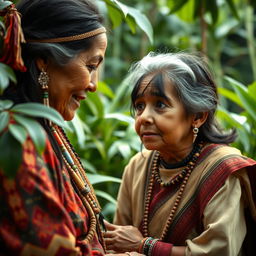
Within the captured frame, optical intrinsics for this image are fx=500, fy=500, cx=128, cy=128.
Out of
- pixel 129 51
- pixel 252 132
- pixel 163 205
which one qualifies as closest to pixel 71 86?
pixel 163 205

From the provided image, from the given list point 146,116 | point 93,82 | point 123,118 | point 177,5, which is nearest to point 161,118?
point 146,116

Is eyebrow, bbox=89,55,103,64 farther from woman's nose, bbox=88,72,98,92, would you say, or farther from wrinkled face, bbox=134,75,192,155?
wrinkled face, bbox=134,75,192,155

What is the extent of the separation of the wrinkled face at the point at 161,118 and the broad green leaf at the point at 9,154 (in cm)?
70

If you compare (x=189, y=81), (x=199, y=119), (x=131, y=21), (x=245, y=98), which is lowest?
(x=245, y=98)

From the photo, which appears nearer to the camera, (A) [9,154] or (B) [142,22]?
(A) [9,154]

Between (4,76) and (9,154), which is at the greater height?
(4,76)

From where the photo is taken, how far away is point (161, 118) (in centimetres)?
173

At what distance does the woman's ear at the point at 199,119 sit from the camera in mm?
1810

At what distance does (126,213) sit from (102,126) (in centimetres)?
80

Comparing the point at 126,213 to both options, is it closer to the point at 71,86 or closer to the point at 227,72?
the point at 71,86

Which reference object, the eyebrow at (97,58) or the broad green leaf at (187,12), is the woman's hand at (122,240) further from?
the broad green leaf at (187,12)

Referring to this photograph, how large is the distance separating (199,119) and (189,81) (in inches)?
5.8

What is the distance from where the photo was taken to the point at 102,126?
2691 mm

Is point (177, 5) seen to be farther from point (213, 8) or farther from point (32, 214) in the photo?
point (32, 214)
